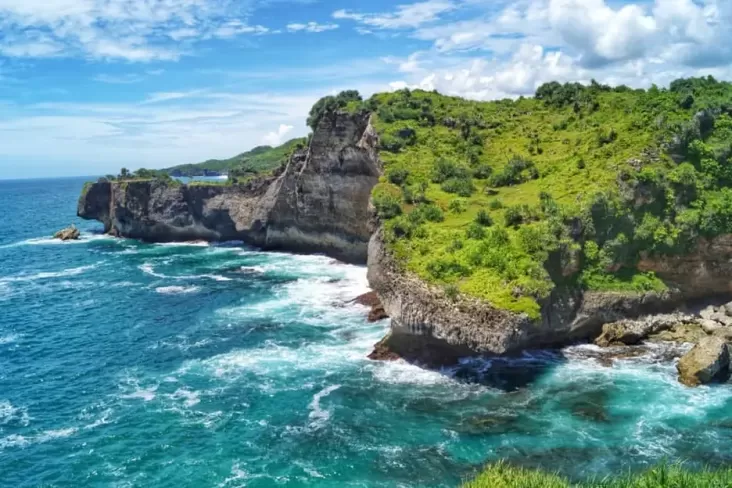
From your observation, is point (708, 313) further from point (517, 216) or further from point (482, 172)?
point (482, 172)

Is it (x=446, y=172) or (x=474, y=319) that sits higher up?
(x=446, y=172)

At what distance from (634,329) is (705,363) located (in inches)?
341

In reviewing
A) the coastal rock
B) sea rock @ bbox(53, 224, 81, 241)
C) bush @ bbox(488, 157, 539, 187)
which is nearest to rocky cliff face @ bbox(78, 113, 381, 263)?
sea rock @ bbox(53, 224, 81, 241)

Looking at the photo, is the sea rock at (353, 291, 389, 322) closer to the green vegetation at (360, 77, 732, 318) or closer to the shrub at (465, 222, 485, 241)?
the green vegetation at (360, 77, 732, 318)

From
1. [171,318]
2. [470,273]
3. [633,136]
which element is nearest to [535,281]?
[470,273]

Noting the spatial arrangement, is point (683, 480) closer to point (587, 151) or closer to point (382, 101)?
point (587, 151)

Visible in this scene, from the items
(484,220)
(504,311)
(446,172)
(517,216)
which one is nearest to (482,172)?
(446,172)

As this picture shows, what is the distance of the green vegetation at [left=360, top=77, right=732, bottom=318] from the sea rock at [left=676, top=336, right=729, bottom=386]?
33.0 feet

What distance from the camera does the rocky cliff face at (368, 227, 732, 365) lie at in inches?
1832

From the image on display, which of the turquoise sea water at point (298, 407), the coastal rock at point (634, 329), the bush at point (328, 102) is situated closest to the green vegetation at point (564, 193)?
the coastal rock at point (634, 329)

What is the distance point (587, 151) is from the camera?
71.4m

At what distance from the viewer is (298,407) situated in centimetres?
4447

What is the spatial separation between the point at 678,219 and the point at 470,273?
24.5m

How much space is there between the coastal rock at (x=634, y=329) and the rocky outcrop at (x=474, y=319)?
0.81m
